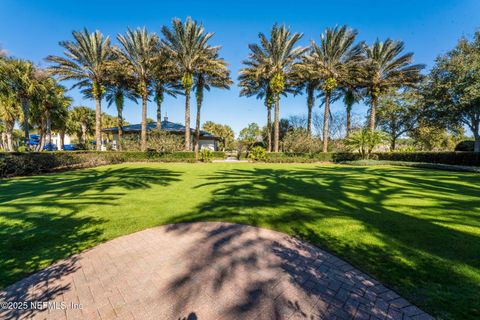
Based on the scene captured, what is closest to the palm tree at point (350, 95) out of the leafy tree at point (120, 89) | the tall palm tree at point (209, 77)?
the tall palm tree at point (209, 77)

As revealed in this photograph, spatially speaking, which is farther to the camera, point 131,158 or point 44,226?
point 131,158

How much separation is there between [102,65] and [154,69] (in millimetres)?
5749

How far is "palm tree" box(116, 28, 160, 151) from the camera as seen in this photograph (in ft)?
74.0

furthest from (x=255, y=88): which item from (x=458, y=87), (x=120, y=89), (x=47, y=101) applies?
(x=47, y=101)

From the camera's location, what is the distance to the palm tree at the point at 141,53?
74.0 feet

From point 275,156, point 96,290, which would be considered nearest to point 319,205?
point 96,290

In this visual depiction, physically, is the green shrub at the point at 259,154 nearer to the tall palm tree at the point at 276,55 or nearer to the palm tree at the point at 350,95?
the tall palm tree at the point at 276,55

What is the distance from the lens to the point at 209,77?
90.6 feet

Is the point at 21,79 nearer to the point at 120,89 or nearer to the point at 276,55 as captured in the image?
the point at 120,89

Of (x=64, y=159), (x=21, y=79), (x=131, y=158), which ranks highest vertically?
(x=21, y=79)

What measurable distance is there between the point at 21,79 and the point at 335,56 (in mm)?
34589

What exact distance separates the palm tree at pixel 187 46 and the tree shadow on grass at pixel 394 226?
2021 cm

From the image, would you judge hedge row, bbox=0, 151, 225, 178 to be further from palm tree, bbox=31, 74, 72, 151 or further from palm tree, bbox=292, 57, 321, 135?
palm tree, bbox=292, 57, 321, 135

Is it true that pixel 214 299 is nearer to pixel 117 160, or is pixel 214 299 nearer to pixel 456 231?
pixel 456 231
